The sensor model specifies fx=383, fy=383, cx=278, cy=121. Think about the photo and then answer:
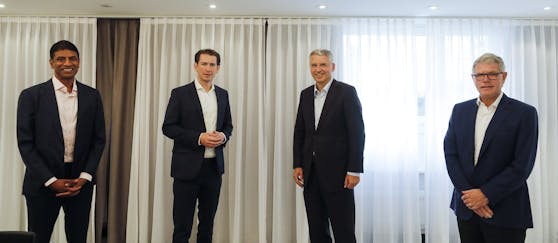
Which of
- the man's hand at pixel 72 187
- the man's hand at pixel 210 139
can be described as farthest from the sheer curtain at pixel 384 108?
the man's hand at pixel 72 187

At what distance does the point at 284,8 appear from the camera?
140 inches

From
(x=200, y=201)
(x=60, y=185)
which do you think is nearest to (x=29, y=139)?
(x=60, y=185)

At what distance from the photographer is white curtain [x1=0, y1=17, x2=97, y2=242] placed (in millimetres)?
3682

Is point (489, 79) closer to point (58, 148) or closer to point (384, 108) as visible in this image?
point (384, 108)

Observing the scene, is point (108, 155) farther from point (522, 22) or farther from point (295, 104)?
point (522, 22)

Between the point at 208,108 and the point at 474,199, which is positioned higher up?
the point at 208,108

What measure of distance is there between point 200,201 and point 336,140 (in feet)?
3.75

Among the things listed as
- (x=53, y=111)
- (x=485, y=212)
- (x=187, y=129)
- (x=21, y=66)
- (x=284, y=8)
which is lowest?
(x=485, y=212)

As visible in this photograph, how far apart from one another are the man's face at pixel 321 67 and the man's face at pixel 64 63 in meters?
1.55

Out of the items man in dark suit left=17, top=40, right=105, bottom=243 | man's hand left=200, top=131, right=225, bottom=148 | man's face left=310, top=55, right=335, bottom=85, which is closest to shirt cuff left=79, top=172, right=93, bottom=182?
man in dark suit left=17, top=40, right=105, bottom=243

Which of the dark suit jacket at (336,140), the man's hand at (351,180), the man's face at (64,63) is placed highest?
the man's face at (64,63)

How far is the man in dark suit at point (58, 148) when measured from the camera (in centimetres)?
230

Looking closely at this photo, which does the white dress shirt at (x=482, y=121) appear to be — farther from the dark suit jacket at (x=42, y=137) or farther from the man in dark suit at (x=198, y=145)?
the dark suit jacket at (x=42, y=137)

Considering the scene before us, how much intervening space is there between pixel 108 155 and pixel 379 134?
2663 mm
